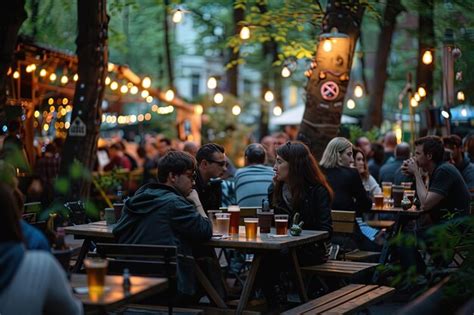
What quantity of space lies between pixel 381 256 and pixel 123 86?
1691 centimetres

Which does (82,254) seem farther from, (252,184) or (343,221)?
(252,184)

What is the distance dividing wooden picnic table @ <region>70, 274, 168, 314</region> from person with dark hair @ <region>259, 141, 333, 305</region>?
130 inches

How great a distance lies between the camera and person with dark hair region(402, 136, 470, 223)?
10656 millimetres

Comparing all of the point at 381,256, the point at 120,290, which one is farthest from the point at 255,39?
the point at 120,290

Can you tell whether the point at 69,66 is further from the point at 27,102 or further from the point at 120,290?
the point at 120,290

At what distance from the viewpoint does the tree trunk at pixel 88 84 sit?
1459 cm

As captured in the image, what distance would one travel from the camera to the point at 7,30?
12.4 m

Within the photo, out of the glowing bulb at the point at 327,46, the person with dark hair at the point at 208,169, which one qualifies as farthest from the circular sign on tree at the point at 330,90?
the person with dark hair at the point at 208,169

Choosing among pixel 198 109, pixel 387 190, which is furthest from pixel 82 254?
pixel 198 109

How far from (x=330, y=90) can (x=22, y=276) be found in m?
10.4

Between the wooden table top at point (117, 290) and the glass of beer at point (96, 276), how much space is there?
4cm

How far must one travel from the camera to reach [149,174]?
20391 mm

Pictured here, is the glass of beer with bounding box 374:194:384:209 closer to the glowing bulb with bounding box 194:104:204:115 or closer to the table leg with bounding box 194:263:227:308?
the table leg with bounding box 194:263:227:308

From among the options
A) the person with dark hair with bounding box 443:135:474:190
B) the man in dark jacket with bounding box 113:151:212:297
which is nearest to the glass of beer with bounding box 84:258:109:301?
the man in dark jacket with bounding box 113:151:212:297
